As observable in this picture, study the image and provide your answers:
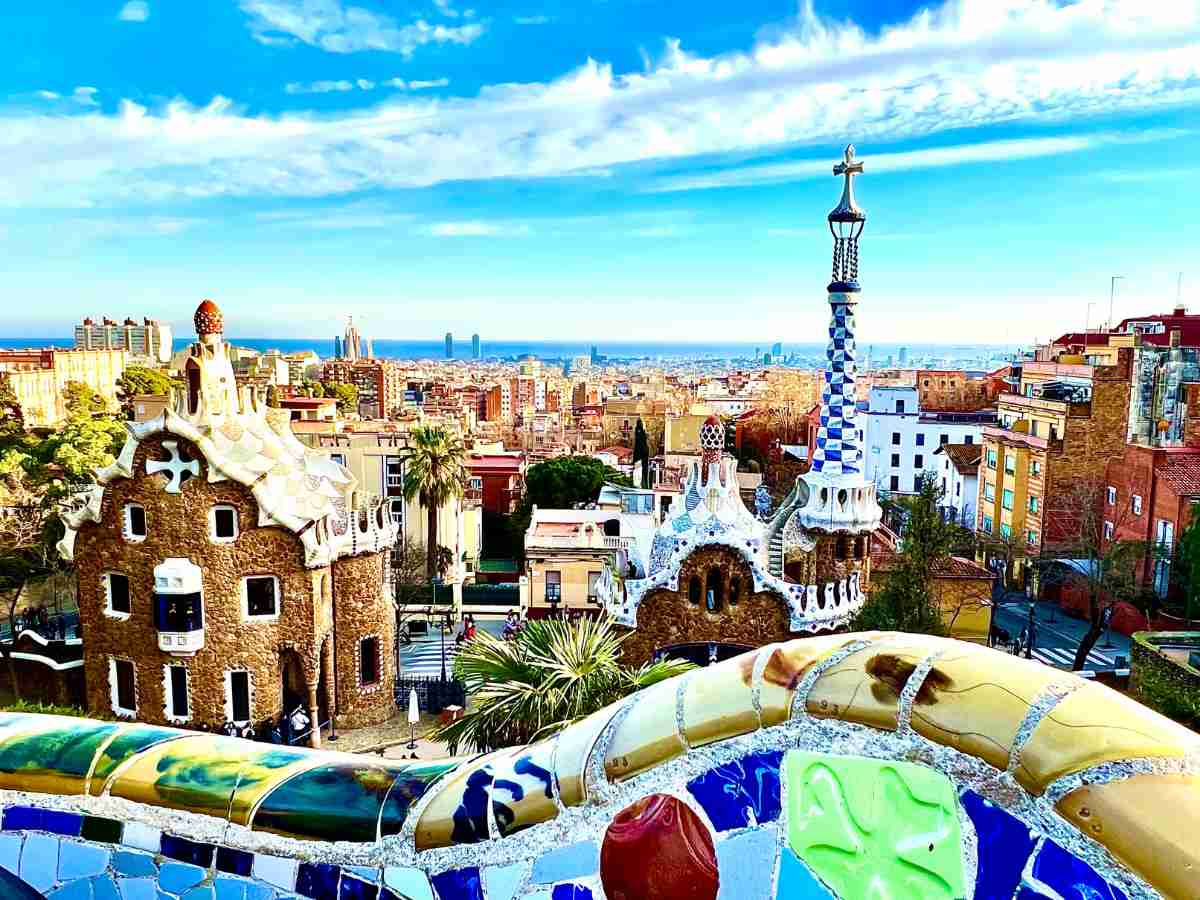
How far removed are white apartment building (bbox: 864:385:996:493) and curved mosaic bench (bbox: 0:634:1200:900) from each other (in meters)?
54.4

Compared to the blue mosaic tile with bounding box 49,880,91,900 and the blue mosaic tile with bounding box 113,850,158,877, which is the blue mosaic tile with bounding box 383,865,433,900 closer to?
the blue mosaic tile with bounding box 113,850,158,877

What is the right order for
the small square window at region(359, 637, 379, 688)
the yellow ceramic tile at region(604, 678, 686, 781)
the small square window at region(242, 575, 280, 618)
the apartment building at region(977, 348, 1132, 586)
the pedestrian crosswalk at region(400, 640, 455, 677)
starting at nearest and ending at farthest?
the yellow ceramic tile at region(604, 678, 686, 781), the small square window at region(242, 575, 280, 618), the small square window at region(359, 637, 379, 688), the pedestrian crosswalk at region(400, 640, 455, 677), the apartment building at region(977, 348, 1132, 586)

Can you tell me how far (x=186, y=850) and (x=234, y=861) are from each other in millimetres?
346

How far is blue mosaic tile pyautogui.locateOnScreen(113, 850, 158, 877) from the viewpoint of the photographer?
5.61m

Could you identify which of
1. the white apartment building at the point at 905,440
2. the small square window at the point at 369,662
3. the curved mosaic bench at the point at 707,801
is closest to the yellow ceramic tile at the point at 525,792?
the curved mosaic bench at the point at 707,801

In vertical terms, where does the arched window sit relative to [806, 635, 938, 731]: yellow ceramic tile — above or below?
below

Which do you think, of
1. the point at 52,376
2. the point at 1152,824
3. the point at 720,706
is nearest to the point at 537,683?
the point at 720,706

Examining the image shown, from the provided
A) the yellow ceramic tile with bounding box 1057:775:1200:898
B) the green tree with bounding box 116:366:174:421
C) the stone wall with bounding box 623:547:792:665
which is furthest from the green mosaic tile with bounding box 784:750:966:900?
the green tree with bounding box 116:366:174:421

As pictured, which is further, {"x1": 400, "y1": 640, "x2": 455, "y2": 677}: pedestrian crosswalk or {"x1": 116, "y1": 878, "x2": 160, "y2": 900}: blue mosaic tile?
{"x1": 400, "y1": 640, "x2": 455, "y2": 677}: pedestrian crosswalk

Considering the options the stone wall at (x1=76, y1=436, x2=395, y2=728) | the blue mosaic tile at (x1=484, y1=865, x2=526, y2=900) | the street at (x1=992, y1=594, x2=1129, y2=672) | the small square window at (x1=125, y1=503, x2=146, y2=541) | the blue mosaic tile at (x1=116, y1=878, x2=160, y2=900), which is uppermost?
the blue mosaic tile at (x1=484, y1=865, x2=526, y2=900)

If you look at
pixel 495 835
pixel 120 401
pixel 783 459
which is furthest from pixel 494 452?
pixel 495 835

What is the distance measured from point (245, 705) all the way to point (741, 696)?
18450 mm

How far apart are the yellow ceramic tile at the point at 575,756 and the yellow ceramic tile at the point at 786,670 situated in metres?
0.92

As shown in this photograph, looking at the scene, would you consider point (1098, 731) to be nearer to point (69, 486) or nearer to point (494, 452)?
point (69, 486)
